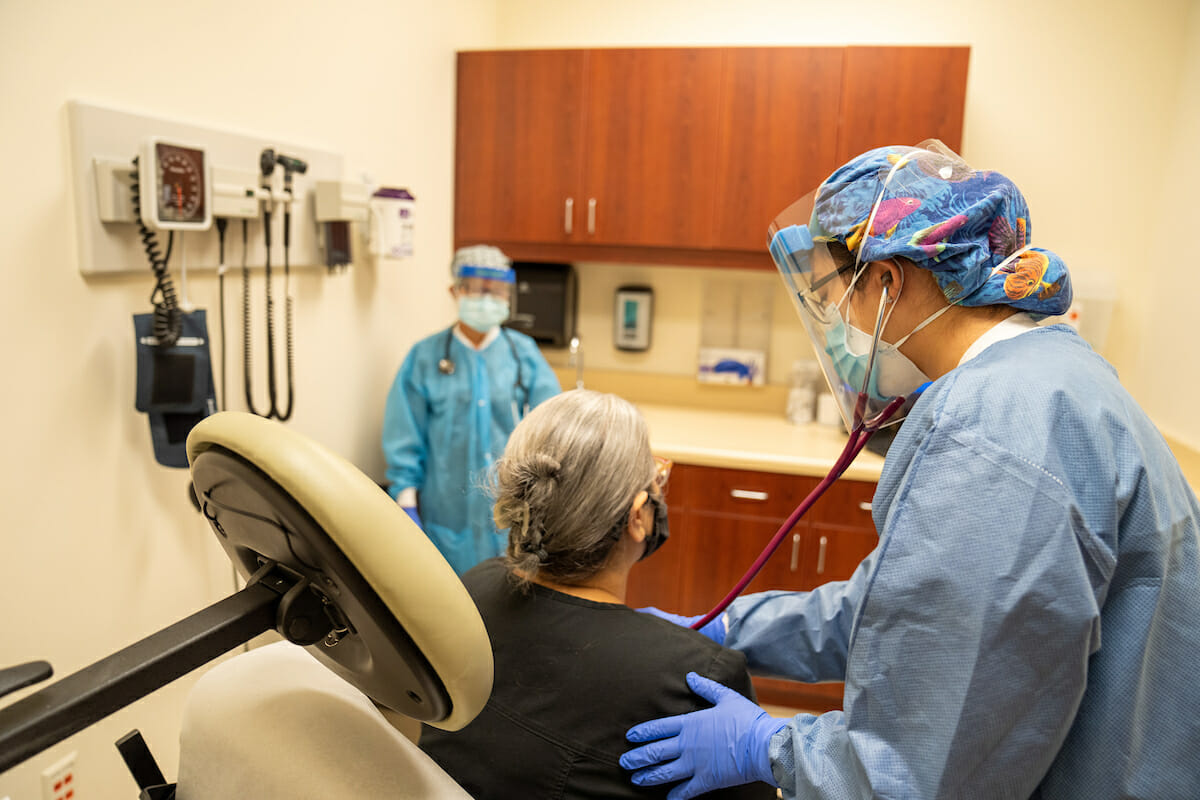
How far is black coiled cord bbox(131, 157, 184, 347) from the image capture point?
152 centimetres

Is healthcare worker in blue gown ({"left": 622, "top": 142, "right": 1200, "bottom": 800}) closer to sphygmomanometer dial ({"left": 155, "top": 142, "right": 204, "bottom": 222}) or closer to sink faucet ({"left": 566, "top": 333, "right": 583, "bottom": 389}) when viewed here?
sphygmomanometer dial ({"left": 155, "top": 142, "right": 204, "bottom": 222})

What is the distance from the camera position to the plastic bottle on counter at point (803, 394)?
9.85 feet

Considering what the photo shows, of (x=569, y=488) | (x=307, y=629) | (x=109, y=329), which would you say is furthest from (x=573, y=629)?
(x=109, y=329)

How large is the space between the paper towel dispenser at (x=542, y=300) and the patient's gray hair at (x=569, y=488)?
1977mm

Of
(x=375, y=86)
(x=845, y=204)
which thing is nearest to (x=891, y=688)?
(x=845, y=204)

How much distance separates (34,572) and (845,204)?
1.44 meters

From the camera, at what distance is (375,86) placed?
7.88ft

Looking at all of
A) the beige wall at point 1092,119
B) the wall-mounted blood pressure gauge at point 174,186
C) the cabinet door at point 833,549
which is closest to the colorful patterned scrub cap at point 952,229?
the wall-mounted blood pressure gauge at point 174,186

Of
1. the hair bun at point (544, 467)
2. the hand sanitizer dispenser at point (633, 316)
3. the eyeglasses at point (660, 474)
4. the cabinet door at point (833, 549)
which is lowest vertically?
the cabinet door at point (833, 549)

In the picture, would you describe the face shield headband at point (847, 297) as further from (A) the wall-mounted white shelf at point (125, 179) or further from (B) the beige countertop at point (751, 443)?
(B) the beige countertop at point (751, 443)

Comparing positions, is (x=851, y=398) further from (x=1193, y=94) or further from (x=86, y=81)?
(x=1193, y=94)

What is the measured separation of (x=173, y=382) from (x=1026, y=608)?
1441 millimetres

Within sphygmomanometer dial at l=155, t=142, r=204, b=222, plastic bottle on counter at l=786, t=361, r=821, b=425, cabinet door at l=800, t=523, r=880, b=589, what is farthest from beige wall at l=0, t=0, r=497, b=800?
plastic bottle on counter at l=786, t=361, r=821, b=425

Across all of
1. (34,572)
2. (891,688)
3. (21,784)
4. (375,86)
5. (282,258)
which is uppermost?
(375,86)
